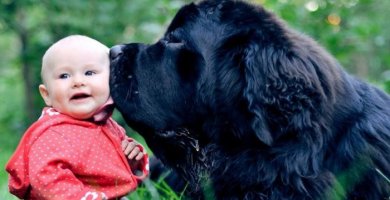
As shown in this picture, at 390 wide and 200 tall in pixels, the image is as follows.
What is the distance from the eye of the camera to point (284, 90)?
2.31m

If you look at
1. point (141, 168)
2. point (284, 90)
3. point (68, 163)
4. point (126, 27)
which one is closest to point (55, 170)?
point (68, 163)

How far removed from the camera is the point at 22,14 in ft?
25.7

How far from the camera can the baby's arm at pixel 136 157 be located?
2.70 m

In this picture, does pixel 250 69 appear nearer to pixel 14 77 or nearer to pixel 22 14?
pixel 22 14

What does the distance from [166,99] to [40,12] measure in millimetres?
5790

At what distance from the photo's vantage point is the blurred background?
550 cm

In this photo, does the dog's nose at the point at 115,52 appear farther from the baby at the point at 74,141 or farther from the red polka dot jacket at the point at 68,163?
the red polka dot jacket at the point at 68,163

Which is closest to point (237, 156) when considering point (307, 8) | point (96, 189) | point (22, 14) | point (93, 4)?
point (96, 189)

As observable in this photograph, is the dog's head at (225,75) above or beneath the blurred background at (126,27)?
above

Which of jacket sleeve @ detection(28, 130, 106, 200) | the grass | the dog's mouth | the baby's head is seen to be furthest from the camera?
the grass

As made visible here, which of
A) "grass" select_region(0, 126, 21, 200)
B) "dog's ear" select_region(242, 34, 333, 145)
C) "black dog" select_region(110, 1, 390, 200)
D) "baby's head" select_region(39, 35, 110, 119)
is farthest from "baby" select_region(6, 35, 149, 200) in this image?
"grass" select_region(0, 126, 21, 200)

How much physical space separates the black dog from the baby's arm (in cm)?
7

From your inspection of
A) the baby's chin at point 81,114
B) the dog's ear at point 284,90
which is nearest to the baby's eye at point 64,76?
the baby's chin at point 81,114

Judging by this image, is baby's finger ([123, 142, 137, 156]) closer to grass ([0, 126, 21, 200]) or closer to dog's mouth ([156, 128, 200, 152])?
dog's mouth ([156, 128, 200, 152])
